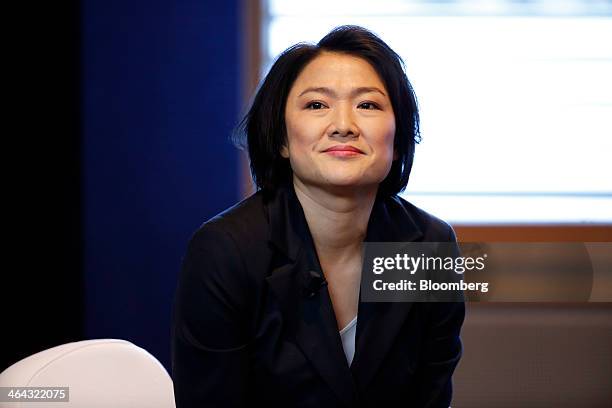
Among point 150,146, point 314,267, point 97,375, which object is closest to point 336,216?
point 314,267

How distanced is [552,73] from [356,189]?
5.48 ft

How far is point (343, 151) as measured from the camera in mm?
1141

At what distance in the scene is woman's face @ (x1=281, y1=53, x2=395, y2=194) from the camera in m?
1.14

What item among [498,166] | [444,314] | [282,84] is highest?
[282,84]

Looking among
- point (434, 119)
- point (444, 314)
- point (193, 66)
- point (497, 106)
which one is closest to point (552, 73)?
point (497, 106)

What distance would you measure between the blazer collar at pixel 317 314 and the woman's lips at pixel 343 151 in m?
0.13

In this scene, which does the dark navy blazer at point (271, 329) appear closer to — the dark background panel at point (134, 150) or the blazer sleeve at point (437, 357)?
the blazer sleeve at point (437, 357)

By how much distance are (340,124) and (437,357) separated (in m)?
0.39

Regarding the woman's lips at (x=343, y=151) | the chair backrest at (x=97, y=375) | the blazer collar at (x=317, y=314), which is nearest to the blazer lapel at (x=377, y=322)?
the blazer collar at (x=317, y=314)

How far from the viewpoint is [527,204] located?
2670 millimetres

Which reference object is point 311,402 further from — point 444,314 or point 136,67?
point 136,67

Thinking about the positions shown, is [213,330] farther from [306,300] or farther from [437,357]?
[437,357]

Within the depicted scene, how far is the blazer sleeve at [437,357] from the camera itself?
1250mm

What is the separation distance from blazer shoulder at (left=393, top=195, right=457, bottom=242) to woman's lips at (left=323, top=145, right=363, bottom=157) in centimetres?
19
